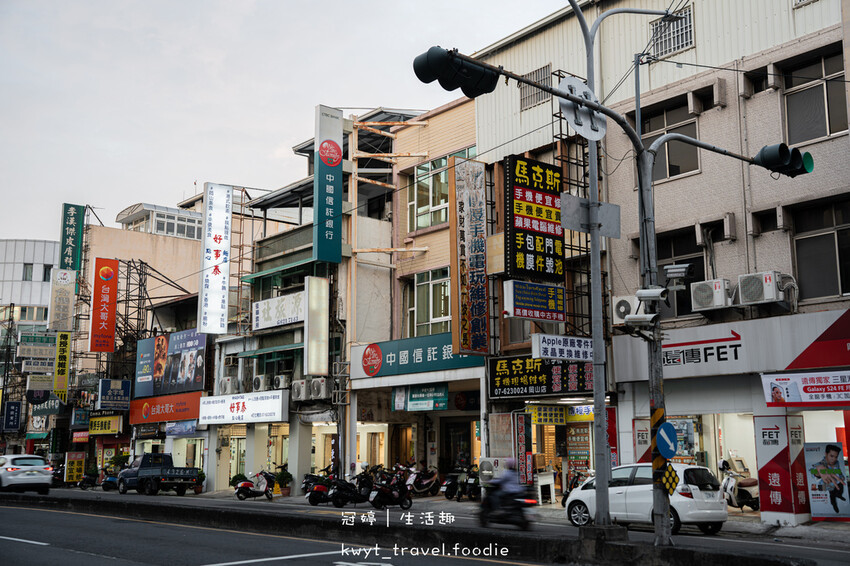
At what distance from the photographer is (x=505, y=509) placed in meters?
16.7

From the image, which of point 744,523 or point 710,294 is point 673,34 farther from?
point 744,523

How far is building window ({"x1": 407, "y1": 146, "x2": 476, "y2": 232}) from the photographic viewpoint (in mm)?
32500

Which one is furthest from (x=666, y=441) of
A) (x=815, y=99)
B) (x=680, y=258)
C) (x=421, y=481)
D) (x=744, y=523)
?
(x=421, y=481)

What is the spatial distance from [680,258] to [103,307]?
117ft

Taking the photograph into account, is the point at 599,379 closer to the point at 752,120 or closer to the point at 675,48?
the point at 752,120

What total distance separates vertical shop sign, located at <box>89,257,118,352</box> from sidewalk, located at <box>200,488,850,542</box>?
24827 millimetres

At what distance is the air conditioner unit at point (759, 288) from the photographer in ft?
65.3

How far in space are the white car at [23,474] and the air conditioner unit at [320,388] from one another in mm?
10335

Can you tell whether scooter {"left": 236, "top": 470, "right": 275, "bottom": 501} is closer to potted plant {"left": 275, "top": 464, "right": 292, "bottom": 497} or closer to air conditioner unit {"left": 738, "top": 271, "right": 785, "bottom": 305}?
potted plant {"left": 275, "top": 464, "right": 292, "bottom": 497}

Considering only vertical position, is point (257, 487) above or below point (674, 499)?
below

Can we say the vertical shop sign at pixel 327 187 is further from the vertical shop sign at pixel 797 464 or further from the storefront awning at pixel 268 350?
the vertical shop sign at pixel 797 464

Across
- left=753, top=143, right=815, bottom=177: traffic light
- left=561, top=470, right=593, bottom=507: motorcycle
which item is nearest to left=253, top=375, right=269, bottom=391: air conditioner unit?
left=561, top=470, right=593, bottom=507: motorcycle

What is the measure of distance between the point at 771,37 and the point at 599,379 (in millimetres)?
12820

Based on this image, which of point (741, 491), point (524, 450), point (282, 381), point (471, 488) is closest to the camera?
point (741, 491)
